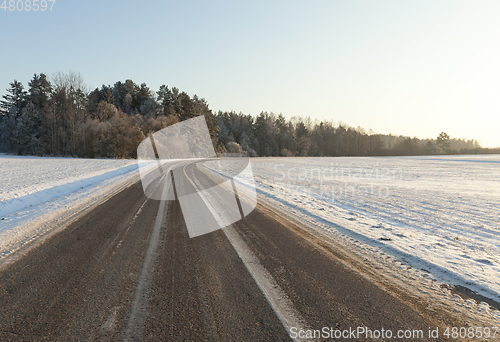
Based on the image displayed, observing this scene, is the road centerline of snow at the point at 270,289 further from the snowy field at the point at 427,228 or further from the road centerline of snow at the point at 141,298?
the snowy field at the point at 427,228

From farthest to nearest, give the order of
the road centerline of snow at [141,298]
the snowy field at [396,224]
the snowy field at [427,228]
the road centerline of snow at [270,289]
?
the snowy field at [396,224] < the snowy field at [427,228] < the road centerline of snow at [270,289] < the road centerline of snow at [141,298]

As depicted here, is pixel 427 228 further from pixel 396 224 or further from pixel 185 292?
pixel 185 292

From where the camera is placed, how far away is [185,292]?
293 centimetres

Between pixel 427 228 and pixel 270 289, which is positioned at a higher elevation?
pixel 270 289

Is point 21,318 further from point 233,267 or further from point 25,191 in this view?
point 25,191

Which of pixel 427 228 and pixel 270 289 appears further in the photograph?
pixel 427 228

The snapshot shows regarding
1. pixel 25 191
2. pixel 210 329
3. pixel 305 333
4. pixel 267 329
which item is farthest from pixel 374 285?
pixel 25 191

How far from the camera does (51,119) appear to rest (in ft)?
165

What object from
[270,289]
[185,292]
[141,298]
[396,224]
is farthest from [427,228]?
[141,298]

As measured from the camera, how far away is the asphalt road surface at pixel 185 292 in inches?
91.7

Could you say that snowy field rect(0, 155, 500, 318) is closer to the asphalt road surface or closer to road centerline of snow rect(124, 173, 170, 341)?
the asphalt road surface

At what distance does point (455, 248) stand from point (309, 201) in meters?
4.50

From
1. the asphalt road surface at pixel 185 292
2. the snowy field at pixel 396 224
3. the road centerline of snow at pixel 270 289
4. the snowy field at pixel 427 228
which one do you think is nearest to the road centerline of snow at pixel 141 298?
the asphalt road surface at pixel 185 292

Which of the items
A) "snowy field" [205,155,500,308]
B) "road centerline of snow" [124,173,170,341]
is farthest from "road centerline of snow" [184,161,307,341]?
"snowy field" [205,155,500,308]
